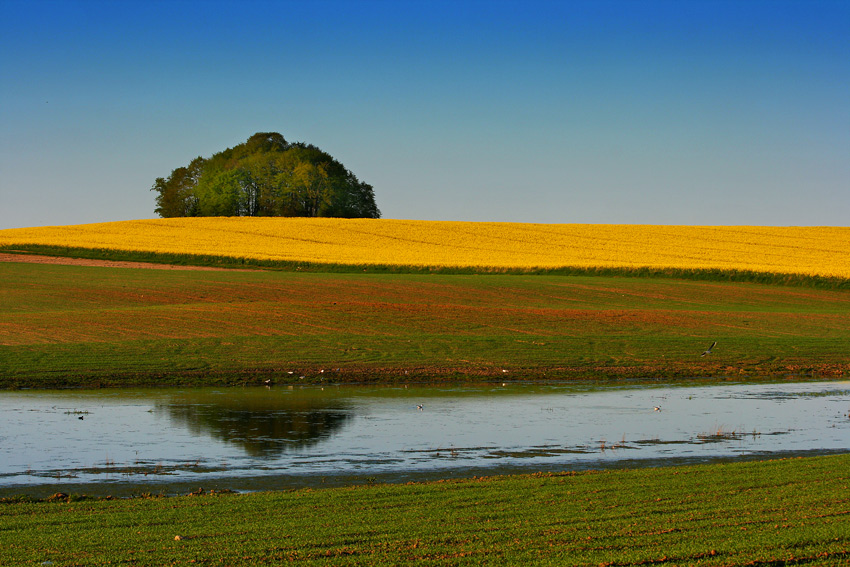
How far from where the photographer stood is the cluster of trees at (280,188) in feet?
348

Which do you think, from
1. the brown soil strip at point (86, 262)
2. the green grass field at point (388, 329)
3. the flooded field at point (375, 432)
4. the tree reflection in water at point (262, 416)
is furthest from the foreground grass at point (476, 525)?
the brown soil strip at point (86, 262)

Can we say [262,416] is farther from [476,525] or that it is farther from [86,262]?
[86,262]

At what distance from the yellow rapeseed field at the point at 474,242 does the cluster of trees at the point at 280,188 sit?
1433cm

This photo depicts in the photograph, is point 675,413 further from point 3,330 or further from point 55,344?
point 3,330

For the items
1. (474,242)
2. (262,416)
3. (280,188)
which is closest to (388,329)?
(262,416)

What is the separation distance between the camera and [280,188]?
4168 inches

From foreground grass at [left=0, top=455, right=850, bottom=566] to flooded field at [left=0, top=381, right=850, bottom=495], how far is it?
6.39 feet

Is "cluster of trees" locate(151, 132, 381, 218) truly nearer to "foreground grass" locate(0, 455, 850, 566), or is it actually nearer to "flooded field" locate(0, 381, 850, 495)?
"flooded field" locate(0, 381, 850, 495)

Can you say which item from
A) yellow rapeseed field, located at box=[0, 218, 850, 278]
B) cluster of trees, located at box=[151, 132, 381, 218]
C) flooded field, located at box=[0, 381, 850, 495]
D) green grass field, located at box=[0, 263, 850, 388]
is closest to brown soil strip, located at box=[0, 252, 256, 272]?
yellow rapeseed field, located at box=[0, 218, 850, 278]

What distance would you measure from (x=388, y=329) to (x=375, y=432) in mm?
16388

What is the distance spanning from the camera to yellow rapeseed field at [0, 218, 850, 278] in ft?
204

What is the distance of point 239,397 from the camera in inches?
920

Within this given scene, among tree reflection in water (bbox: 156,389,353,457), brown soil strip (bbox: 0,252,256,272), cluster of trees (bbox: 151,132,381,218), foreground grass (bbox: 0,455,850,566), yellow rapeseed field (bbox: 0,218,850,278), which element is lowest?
tree reflection in water (bbox: 156,389,353,457)

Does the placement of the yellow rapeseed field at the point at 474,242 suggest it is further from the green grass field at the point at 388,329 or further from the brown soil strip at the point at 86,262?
the green grass field at the point at 388,329
